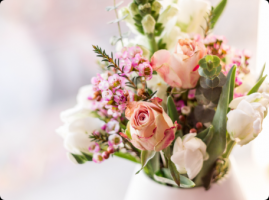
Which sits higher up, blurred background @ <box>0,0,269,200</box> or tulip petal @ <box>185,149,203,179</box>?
blurred background @ <box>0,0,269,200</box>

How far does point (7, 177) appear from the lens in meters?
0.83

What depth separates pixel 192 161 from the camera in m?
0.35

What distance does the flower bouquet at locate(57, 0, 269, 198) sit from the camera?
0.32 metres

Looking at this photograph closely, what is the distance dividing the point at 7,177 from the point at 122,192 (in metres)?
0.40

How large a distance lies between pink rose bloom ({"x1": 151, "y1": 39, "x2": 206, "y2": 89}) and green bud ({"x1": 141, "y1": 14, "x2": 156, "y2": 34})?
6 cm

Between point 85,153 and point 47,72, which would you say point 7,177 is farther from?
point 85,153

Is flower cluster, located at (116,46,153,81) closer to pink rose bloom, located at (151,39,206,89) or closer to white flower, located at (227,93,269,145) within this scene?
A: pink rose bloom, located at (151,39,206,89)

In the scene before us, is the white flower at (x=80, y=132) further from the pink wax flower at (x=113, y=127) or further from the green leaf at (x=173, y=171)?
the green leaf at (x=173, y=171)

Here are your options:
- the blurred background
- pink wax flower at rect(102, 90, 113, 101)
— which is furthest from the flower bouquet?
the blurred background

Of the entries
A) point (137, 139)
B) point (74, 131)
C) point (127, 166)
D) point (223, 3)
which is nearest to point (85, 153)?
point (74, 131)

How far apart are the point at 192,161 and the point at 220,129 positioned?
2.6 inches

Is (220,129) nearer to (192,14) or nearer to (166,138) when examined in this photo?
(166,138)

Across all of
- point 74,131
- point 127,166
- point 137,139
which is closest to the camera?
point 137,139

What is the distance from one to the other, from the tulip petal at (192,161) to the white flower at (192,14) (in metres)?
0.24
